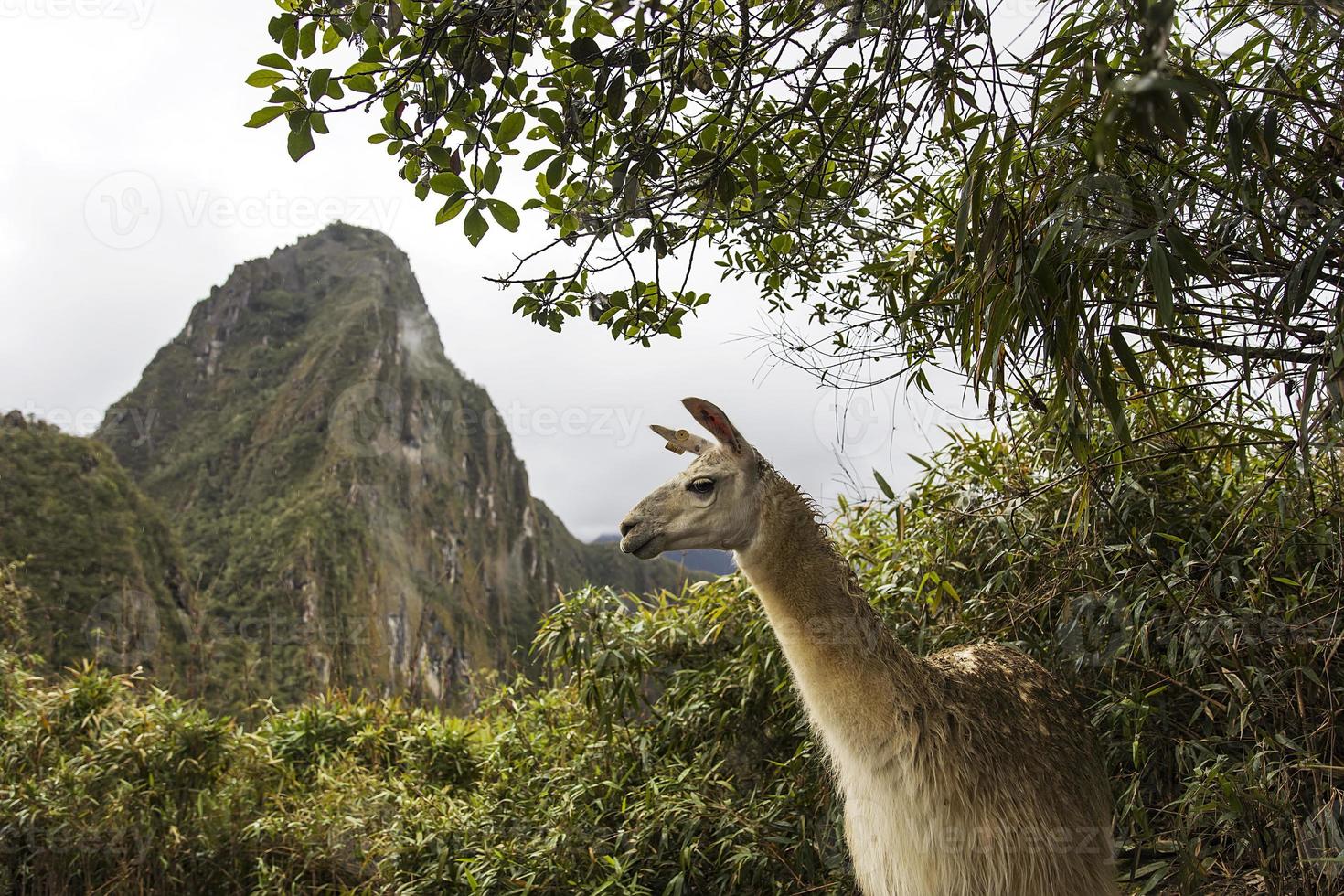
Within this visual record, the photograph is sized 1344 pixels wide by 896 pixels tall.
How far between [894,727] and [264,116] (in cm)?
193

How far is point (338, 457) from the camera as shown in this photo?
137 ft

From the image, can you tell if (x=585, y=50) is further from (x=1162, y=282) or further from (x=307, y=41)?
(x=1162, y=282)

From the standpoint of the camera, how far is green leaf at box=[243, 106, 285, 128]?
69.5 inches

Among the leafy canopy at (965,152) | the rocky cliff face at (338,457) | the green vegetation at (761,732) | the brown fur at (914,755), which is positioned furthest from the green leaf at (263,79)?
the rocky cliff face at (338,457)

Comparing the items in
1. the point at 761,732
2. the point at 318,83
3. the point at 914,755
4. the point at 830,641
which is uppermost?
the point at 318,83

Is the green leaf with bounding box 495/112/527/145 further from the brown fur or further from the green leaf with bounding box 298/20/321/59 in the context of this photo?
the brown fur

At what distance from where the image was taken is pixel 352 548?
1468 inches

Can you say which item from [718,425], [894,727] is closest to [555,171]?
[718,425]

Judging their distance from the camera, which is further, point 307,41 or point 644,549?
point 644,549

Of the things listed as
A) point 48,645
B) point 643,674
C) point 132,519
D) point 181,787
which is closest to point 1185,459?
point 643,674

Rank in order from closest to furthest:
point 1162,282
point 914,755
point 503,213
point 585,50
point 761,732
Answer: point 1162,282, point 585,50, point 503,213, point 914,755, point 761,732

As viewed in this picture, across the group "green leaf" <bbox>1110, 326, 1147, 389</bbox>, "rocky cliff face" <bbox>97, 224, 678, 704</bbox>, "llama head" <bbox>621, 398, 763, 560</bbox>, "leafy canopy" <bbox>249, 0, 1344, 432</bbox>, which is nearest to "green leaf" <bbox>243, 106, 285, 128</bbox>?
"leafy canopy" <bbox>249, 0, 1344, 432</bbox>

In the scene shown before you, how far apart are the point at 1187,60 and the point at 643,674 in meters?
2.82

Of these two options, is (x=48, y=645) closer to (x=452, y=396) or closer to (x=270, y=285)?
(x=452, y=396)
